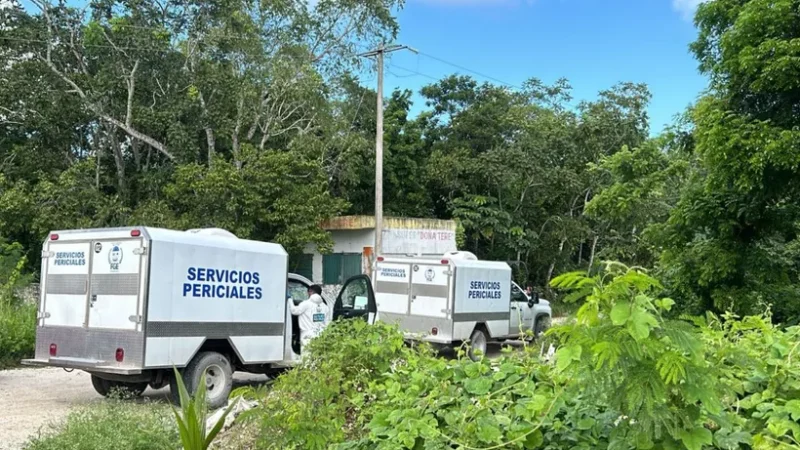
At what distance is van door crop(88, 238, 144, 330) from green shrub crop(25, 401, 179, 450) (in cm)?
266

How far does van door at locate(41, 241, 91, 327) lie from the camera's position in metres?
8.94

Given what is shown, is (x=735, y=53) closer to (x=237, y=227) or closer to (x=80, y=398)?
(x=80, y=398)

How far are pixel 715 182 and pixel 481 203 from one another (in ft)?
55.5

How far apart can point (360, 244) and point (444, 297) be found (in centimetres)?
1070

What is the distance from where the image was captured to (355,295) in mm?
11734

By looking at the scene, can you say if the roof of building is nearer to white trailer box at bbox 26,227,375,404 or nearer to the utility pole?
the utility pole

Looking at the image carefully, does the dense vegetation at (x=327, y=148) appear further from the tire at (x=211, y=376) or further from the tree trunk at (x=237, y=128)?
the tire at (x=211, y=376)

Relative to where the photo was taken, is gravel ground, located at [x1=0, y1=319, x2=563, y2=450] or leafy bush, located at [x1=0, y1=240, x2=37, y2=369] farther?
leafy bush, located at [x1=0, y1=240, x2=37, y2=369]

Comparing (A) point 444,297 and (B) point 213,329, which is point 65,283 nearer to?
(B) point 213,329

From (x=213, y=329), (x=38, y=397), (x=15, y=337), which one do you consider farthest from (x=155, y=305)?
(x=15, y=337)

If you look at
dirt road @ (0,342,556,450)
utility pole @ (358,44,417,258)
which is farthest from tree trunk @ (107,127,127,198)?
dirt road @ (0,342,556,450)

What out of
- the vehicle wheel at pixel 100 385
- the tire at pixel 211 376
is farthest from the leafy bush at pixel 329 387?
the vehicle wheel at pixel 100 385

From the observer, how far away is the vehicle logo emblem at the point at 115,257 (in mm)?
8609

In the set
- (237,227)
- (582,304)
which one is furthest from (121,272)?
(237,227)
